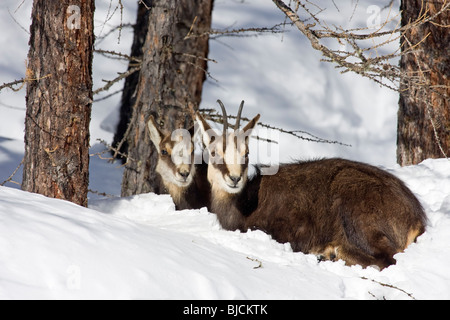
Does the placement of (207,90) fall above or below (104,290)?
above

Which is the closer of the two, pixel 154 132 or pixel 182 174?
pixel 182 174

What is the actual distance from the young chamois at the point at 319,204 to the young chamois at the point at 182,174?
2.15ft

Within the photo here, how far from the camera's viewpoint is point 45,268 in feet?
11.0

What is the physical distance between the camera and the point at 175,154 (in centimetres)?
722

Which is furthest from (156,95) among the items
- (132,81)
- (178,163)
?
(132,81)

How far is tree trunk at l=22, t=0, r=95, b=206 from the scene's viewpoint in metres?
5.45

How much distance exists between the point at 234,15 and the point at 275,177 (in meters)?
10.6

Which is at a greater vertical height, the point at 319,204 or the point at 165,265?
the point at 319,204

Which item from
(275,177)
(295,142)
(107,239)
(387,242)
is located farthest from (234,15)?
(107,239)

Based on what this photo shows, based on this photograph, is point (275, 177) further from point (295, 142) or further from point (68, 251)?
point (295, 142)

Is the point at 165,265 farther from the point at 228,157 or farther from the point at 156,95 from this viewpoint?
the point at 156,95

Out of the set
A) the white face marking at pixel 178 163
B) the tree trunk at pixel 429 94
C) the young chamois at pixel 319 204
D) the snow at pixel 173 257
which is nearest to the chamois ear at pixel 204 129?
the young chamois at pixel 319 204

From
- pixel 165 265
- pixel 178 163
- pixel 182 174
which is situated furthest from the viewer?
pixel 178 163

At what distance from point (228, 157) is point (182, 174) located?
1117 millimetres
